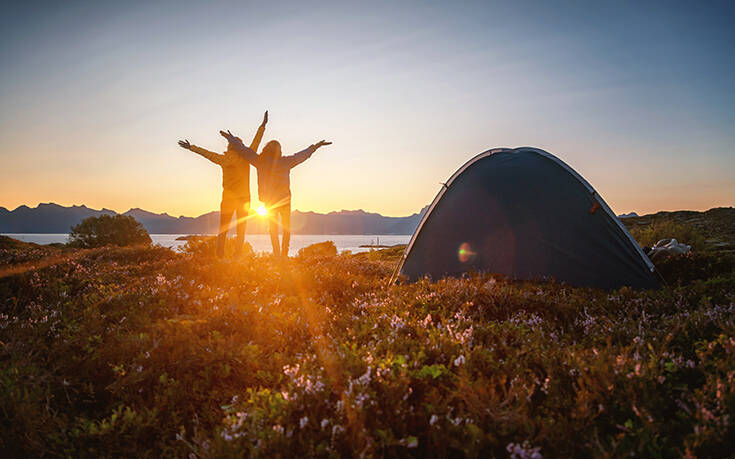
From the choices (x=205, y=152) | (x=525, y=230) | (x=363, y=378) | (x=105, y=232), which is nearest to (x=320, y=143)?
(x=205, y=152)

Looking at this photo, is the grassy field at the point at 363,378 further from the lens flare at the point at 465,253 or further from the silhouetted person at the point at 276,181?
the silhouetted person at the point at 276,181

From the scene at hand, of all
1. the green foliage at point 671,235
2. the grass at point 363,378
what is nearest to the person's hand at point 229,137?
the grass at point 363,378

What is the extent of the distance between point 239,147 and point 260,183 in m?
1.41

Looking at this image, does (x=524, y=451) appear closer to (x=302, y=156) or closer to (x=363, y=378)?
(x=363, y=378)

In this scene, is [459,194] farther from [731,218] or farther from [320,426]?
[731,218]

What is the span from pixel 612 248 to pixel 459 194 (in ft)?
13.3

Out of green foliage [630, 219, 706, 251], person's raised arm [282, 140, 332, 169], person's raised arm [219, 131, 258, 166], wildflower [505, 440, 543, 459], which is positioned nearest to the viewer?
wildflower [505, 440, 543, 459]

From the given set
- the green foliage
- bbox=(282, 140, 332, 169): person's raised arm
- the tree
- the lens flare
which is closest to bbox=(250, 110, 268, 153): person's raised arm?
bbox=(282, 140, 332, 169): person's raised arm

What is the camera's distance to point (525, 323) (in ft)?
15.7

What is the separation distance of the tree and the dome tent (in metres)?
32.2

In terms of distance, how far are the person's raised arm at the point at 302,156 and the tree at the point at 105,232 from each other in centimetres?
2720

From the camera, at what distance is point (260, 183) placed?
38.9 feet

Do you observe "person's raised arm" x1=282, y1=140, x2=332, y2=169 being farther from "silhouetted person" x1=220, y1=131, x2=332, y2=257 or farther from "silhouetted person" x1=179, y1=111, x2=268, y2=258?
"silhouetted person" x1=179, y1=111, x2=268, y2=258

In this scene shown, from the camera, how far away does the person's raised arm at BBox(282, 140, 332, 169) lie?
1188cm
